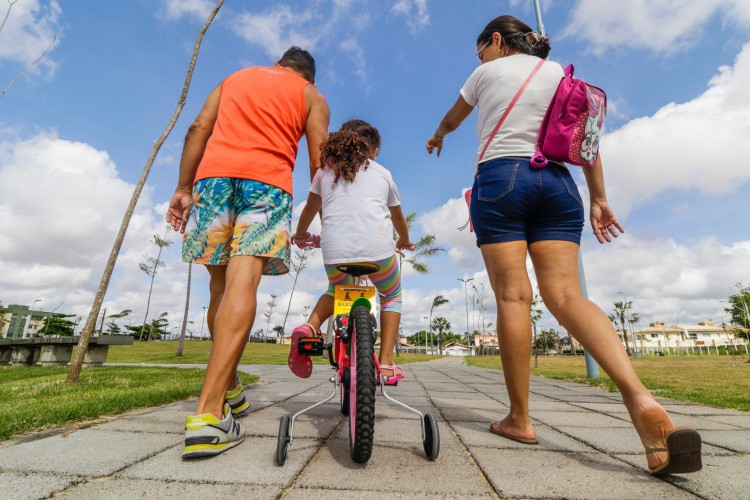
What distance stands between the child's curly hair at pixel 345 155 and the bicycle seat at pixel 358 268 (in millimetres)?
515

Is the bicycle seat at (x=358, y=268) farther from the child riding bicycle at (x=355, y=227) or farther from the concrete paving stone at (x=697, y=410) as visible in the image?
the concrete paving stone at (x=697, y=410)

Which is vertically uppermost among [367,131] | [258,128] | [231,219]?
[367,131]

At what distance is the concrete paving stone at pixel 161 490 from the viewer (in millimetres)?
1119

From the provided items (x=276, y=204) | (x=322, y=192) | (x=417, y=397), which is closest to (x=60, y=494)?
(x=276, y=204)

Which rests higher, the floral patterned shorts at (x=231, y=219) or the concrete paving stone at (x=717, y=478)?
the floral patterned shorts at (x=231, y=219)

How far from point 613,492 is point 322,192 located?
6.47 ft

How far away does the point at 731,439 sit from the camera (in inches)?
76.0

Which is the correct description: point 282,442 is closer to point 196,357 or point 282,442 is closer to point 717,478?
point 717,478

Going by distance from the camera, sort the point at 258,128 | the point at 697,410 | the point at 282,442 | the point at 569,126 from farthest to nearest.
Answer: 1. the point at 697,410
2. the point at 258,128
3. the point at 569,126
4. the point at 282,442

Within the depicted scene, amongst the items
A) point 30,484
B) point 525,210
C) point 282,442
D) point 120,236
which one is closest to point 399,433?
point 282,442

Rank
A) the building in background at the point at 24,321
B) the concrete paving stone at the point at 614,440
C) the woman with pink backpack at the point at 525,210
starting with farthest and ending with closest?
the building in background at the point at 24,321
the woman with pink backpack at the point at 525,210
the concrete paving stone at the point at 614,440

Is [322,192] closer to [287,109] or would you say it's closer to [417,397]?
[287,109]

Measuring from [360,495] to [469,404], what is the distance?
7.00 feet

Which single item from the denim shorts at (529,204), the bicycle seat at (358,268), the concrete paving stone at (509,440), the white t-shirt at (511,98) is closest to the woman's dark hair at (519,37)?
the white t-shirt at (511,98)
